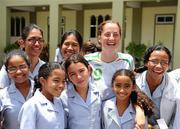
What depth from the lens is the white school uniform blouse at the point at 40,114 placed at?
2.65m

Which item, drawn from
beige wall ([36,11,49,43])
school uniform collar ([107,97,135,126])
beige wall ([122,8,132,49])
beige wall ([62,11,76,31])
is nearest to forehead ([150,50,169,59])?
school uniform collar ([107,97,135,126])

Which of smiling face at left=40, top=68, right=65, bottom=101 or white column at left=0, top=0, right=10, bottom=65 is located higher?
white column at left=0, top=0, right=10, bottom=65

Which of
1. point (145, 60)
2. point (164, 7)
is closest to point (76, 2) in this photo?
point (164, 7)

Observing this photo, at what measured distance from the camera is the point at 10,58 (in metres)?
2.98

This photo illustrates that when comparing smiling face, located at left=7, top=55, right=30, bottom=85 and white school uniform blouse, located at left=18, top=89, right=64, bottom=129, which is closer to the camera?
white school uniform blouse, located at left=18, top=89, right=64, bottom=129

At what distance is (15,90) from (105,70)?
0.88 m

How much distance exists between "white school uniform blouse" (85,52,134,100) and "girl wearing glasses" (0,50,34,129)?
63 cm

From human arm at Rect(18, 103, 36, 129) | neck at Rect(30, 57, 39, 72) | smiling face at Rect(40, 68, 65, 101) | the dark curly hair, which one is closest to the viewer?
human arm at Rect(18, 103, 36, 129)

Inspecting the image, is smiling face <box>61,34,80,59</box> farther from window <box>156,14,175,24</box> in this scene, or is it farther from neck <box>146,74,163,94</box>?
window <box>156,14,175,24</box>

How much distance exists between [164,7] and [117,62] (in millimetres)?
13661

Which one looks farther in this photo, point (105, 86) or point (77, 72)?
point (105, 86)

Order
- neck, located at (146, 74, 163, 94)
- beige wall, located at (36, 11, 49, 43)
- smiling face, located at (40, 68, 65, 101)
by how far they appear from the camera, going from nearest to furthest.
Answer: smiling face, located at (40, 68, 65, 101), neck, located at (146, 74, 163, 94), beige wall, located at (36, 11, 49, 43)

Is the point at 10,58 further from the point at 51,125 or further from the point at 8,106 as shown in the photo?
the point at 51,125

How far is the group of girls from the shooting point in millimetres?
2773
